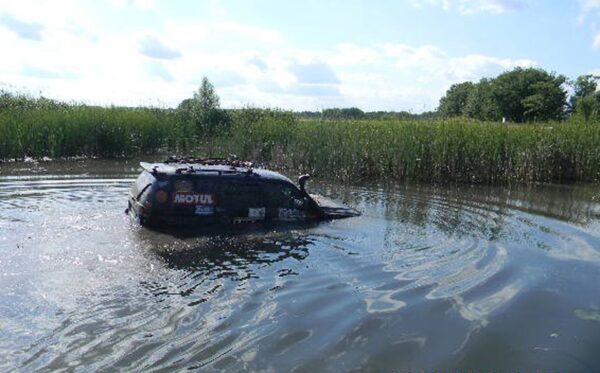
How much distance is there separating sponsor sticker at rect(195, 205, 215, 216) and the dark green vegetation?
992 cm

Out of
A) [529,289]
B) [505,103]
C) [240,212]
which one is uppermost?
[505,103]

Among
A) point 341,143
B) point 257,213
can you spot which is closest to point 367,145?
point 341,143

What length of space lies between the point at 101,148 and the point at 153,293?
18.9 metres

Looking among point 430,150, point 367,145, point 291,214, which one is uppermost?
point 367,145

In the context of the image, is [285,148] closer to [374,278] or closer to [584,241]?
[584,241]

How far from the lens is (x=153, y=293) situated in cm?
762

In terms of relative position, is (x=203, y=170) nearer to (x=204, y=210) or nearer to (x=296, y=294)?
(x=204, y=210)

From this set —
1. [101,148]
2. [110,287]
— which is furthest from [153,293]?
[101,148]

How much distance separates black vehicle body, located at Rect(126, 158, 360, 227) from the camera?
10625 millimetres

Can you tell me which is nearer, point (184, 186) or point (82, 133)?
point (184, 186)

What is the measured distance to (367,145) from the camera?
21172mm

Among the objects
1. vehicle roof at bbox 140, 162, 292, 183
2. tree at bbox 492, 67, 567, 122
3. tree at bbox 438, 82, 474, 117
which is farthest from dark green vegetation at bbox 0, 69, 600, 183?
tree at bbox 438, 82, 474, 117

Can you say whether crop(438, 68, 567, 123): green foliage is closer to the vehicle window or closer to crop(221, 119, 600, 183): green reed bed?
crop(221, 119, 600, 183): green reed bed

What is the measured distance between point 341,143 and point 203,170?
11.0 metres
